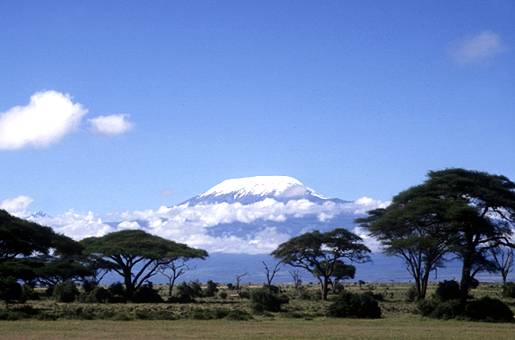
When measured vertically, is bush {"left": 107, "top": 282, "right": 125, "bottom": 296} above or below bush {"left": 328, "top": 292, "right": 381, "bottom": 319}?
above

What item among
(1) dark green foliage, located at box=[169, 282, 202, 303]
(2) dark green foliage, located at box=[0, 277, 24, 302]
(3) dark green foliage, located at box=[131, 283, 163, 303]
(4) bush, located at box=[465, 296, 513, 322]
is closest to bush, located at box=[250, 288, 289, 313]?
(4) bush, located at box=[465, 296, 513, 322]

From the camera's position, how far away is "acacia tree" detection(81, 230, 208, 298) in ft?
215

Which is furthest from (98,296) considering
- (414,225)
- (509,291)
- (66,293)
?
(509,291)

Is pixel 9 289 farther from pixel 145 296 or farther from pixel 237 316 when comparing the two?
pixel 145 296

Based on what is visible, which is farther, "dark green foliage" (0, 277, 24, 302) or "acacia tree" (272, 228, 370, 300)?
"acacia tree" (272, 228, 370, 300)

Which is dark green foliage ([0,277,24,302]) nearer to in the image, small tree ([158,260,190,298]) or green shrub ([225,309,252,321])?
green shrub ([225,309,252,321])

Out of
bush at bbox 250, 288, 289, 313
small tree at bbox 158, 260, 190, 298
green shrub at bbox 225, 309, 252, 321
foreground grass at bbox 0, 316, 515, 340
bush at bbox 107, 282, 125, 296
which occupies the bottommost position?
foreground grass at bbox 0, 316, 515, 340

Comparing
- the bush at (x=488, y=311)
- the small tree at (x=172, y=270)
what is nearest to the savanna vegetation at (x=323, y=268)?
the bush at (x=488, y=311)

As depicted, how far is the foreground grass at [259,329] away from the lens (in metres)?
28.4

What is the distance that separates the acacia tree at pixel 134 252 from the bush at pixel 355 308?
84.2 feet

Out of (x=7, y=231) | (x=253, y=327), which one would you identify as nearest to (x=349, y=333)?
(x=253, y=327)

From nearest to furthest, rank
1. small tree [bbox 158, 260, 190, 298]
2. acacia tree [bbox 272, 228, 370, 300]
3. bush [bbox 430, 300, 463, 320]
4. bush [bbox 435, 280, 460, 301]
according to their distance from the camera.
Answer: bush [bbox 430, 300, 463, 320] < bush [bbox 435, 280, 460, 301] < small tree [bbox 158, 260, 190, 298] < acacia tree [bbox 272, 228, 370, 300]

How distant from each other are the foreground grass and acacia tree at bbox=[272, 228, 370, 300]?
3445cm

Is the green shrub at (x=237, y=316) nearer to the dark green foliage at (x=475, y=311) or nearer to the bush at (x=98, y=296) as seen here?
the dark green foliage at (x=475, y=311)
